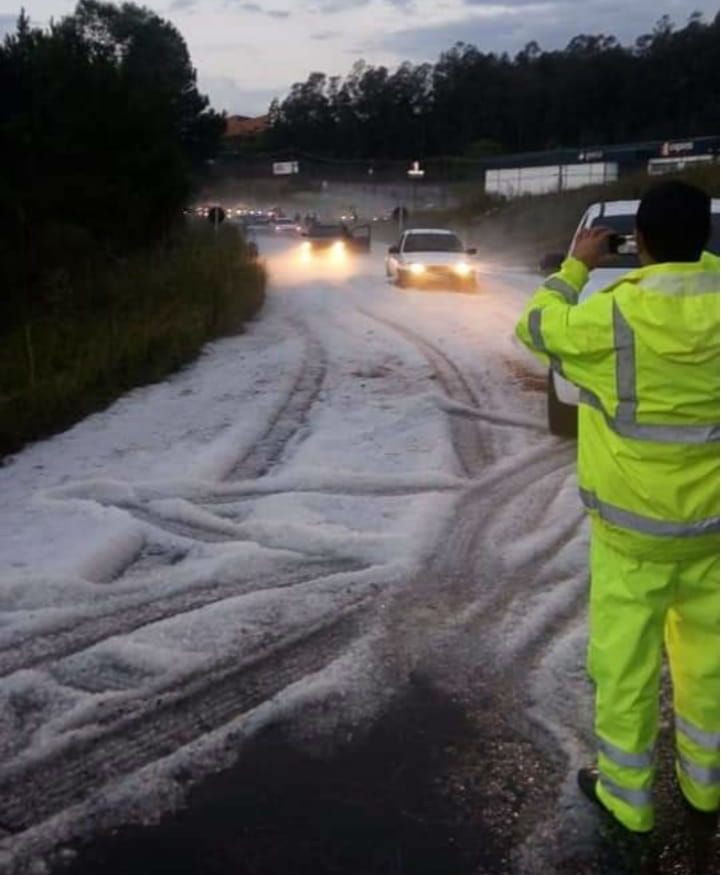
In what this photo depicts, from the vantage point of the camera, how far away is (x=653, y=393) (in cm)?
367

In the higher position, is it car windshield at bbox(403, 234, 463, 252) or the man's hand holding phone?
the man's hand holding phone

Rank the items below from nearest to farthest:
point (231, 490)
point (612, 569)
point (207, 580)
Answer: point (612, 569)
point (207, 580)
point (231, 490)

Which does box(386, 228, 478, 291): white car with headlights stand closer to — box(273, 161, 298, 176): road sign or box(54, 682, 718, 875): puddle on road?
box(54, 682, 718, 875): puddle on road

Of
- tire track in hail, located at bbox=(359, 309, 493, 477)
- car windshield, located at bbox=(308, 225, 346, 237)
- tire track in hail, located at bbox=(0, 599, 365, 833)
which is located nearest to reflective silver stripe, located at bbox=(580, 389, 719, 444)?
tire track in hail, located at bbox=(0, 599, 365, 833)

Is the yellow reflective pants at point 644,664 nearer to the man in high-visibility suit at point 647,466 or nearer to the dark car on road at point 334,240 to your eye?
the man in high-visibility suit at point 647,466

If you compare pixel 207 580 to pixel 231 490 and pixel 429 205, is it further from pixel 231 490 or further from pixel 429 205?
pixel 429 205

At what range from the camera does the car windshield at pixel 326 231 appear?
46.7 m

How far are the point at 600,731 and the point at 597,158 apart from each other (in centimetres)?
6767

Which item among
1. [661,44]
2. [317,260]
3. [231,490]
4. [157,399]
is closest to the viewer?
[231,490]

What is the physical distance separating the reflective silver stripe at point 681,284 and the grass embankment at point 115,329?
715 cm

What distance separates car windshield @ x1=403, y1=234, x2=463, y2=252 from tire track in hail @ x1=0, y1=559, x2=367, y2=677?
2063cm

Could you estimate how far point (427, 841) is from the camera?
3.91 meters

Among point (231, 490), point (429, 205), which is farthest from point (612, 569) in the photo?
point (429, 205)

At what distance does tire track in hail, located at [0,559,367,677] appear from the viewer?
5.43 m
